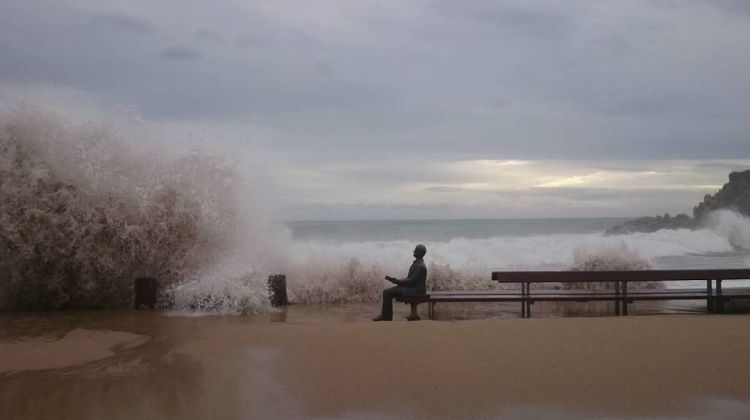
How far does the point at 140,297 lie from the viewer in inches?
424

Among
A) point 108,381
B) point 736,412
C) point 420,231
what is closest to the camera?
point 736,412

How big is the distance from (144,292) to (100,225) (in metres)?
1.61

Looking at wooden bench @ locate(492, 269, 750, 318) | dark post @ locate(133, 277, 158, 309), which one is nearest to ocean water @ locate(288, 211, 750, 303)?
dark post @ locate(133, 277, 158, 309)

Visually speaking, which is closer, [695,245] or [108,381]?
[108,381]

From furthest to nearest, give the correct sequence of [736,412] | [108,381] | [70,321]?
[70,321] → [108,381] → [736,412]

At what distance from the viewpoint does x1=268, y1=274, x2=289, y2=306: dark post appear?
37.4ft

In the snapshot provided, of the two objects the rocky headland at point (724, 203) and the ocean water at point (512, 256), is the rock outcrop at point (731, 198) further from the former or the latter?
the ocean water at point (512, 256)

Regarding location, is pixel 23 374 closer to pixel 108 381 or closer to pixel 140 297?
pixel 108 381

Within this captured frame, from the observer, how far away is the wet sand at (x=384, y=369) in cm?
505

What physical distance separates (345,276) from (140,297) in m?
4.25

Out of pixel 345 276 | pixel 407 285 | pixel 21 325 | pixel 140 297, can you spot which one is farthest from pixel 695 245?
pixel 21 325

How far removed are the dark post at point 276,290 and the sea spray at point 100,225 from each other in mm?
209

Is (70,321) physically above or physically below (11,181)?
below

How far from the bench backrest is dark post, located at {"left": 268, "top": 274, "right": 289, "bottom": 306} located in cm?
387
